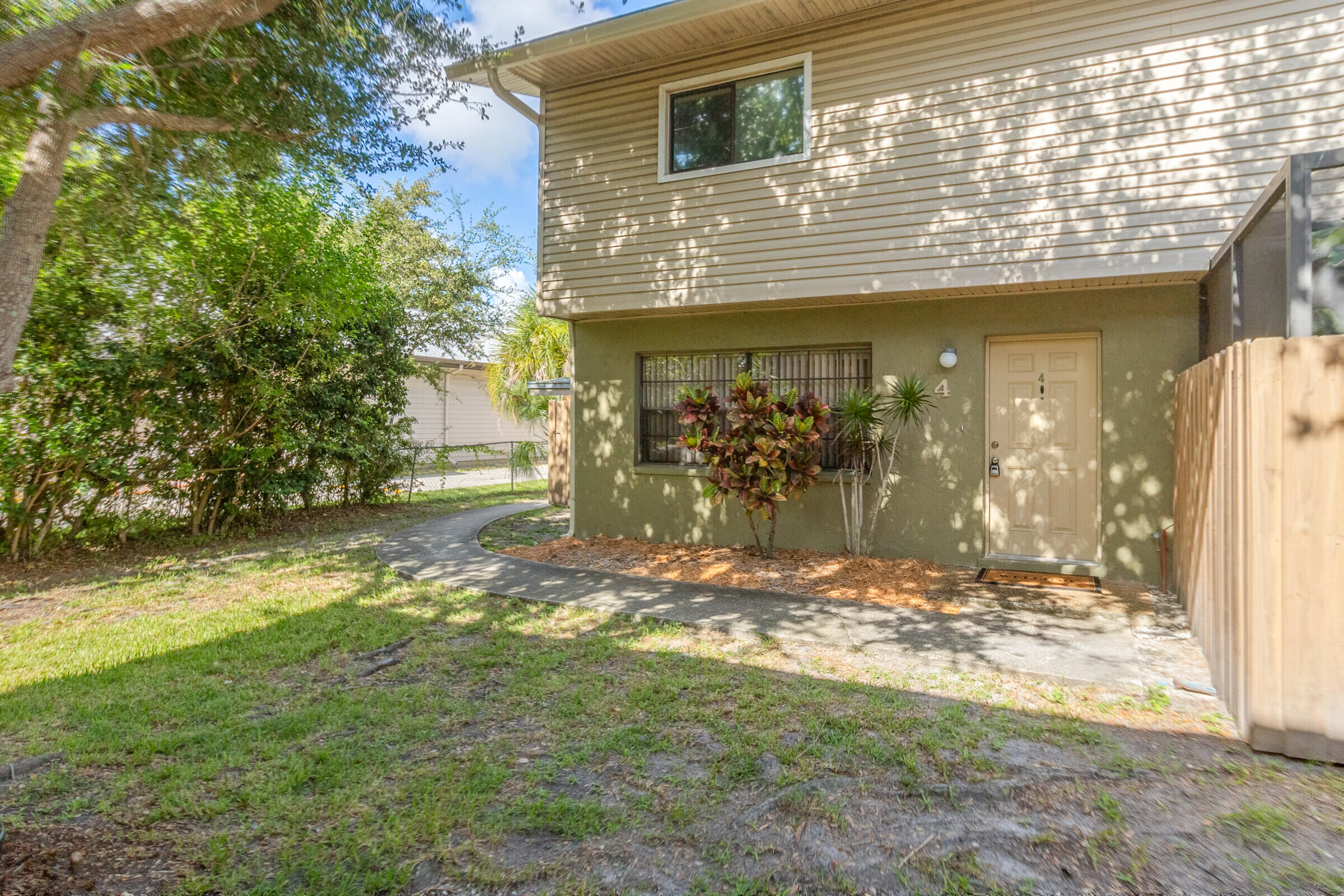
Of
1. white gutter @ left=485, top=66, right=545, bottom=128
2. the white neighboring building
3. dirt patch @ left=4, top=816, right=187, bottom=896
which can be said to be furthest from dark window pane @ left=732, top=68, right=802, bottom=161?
the white neighboring building

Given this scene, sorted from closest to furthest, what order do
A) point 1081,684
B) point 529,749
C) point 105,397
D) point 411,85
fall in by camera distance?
point 529,749 → point 1081,684 → point 411,85 → point 105,397

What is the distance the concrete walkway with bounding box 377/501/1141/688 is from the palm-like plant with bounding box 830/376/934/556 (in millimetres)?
1590

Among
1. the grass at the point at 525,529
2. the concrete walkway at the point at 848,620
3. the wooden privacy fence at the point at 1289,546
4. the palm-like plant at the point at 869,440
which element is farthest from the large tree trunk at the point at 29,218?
the palm-like plant at the point at 869,440

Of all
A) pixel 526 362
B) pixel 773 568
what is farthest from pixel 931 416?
pixel 526 362

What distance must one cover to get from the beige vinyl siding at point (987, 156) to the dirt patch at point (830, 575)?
2.71m

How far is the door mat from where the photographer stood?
20.3 feet

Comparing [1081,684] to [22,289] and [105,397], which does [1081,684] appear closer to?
[22,289]

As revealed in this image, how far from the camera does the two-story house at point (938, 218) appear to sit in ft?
18.3

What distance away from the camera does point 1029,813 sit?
8.94ft

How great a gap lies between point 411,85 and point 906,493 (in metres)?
6.30

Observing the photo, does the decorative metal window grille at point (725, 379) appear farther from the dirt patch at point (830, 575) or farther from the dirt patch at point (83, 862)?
the dirt patch at point (83, 862)

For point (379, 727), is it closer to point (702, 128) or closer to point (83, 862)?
point (83, 862)

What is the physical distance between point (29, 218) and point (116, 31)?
1129mm

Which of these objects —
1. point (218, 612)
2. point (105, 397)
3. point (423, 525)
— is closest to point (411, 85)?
point (105, 397)
